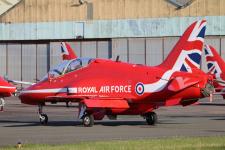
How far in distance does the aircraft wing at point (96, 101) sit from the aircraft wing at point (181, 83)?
1970 millimetres

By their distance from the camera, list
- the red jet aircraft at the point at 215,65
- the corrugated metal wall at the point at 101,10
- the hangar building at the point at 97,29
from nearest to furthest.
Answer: the red jet aircraft at the point at 215,65 < the corrugated metal wall at the point at 101,10 < the hangar building at the point at 97,29

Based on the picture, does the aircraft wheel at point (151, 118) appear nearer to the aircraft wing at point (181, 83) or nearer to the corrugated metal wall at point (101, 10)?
the aircraft wing at point (181, 83)

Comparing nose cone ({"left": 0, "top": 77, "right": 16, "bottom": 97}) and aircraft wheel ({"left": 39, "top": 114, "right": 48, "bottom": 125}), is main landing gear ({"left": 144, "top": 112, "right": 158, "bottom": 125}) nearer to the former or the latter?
aircraft wheel ({"left": 39, "top": 114, "right": 48, "bottom": 125})

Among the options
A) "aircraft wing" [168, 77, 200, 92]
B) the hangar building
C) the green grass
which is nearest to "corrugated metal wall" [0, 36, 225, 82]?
the hangar building

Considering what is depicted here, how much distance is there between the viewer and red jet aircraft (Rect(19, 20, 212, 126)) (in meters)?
27.1

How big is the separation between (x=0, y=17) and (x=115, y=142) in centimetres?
6181

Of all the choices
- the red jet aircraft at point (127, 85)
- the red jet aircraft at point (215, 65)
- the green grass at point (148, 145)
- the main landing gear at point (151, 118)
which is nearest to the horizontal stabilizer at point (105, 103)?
the red jet aircraft at point (127, 85)

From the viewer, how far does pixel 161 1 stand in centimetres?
7512

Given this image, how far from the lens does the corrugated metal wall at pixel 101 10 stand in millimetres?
73312

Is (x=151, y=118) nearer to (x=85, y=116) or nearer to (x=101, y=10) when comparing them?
(x=85, y=116)

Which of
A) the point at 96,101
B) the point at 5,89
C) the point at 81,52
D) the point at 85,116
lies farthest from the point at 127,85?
the point at 81,52

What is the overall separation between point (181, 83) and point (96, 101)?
3.22 meters

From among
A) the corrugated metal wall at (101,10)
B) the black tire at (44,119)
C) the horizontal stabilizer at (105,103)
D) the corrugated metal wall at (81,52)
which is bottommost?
the black tire at (44,119)

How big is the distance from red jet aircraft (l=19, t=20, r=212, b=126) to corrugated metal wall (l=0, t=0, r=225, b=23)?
45225 mm
